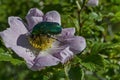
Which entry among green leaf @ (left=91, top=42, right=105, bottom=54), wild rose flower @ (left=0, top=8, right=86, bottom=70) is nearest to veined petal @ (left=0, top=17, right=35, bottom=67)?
wild rose flower @ (left=0, top=8, right=86, bottom=70)

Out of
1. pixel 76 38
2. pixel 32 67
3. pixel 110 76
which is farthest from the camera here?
pixel 110 76

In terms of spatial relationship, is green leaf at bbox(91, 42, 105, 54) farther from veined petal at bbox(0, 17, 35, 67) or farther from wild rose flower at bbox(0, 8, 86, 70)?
veined petal at bbox(0, 17, 35, 67)

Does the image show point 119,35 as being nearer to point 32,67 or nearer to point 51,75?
point 51,75

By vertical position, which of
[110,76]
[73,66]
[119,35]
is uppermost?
[73,66]

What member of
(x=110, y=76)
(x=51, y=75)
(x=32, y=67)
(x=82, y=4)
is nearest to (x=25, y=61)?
(x=32, y=67)

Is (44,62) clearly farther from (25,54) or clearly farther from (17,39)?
(17,39)

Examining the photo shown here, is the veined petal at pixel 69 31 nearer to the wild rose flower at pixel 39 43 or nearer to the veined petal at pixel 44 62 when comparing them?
the wild rose flower at pixel 39 43

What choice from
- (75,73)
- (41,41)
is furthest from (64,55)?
(41,41)
